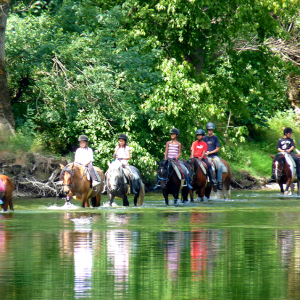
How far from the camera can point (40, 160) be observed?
29391mm

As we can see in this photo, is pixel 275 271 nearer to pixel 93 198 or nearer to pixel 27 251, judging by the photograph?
pixel 27 251

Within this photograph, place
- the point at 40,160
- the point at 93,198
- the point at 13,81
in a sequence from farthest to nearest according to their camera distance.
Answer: the point at 13,81
the point at 40,160
the point at 93,198

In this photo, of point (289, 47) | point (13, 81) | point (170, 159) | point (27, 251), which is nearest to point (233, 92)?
point (289, 47)

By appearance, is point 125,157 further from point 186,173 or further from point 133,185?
point 186,173

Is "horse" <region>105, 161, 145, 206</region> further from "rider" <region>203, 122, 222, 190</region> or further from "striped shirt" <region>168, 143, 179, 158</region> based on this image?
"rider" <region>203, 122, 222, 190</region>

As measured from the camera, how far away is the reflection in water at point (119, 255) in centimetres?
781

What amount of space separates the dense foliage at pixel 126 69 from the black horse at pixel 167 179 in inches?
281

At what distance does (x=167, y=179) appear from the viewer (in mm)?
23531

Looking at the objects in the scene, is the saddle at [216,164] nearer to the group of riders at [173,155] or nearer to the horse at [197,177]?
the group of riders at [173,155]

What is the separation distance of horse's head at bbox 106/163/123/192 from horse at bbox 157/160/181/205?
1740 mm

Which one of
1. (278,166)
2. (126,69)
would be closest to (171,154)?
(278,166)

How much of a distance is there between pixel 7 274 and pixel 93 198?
1495 cm

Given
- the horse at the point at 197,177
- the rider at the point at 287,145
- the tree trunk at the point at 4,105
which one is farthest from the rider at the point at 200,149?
the tree trunk at the point at 4,105

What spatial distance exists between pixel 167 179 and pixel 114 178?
Answer: 224cm
